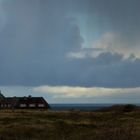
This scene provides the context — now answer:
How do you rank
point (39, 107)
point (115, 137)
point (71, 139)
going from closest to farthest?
point (115, 137)
point (71, 139)
point (39, 107)

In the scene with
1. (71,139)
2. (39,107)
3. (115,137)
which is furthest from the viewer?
(39,107)

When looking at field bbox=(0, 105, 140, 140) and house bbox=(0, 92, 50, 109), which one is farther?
house bbox=(0, 92, 50, 109)

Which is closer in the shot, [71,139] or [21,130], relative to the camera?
[71,139]

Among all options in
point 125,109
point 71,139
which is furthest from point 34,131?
point 125,109

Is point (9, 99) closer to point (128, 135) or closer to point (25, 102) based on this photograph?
point (25, 102)

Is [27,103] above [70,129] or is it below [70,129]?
above

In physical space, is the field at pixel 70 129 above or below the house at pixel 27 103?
below

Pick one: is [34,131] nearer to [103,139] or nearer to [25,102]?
[103,139]

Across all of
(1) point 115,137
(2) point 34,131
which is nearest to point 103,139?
(1) point 115,137

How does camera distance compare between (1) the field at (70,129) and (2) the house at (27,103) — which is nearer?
(1) the field at (70,129)

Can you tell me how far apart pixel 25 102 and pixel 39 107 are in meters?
5.70

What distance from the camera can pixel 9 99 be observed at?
158m

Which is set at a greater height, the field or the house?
the house

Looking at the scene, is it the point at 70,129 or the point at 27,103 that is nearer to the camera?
the point at 70,129
